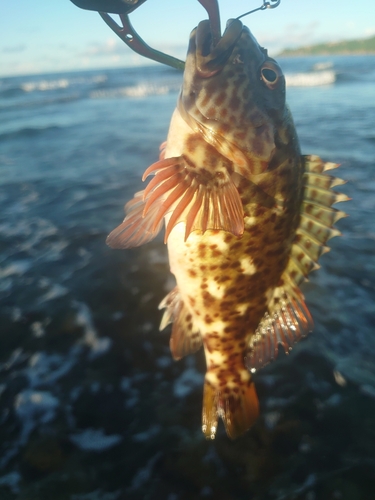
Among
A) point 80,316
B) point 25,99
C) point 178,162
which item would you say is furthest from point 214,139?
point 25,99

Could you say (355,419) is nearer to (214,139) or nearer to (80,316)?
(214,139)

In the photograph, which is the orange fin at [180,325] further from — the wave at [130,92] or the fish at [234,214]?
the wave at [130,92]

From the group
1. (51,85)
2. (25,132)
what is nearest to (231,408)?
(25,132)

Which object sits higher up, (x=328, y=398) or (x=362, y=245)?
(x=362, y=245)

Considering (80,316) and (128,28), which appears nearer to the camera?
(128,28)

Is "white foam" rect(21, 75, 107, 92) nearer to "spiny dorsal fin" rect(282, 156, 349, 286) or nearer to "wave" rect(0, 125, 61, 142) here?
"wave" rect(0, 125, 61, 142)

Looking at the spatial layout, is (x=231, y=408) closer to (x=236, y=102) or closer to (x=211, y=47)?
(x=236, y=102)

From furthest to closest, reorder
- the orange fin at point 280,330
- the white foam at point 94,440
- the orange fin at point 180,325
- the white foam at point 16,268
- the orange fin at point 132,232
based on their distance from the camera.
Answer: the white foam at point 16,268 → the white foam at point 94,440 → the orange fin at point 180,325 → the orange fin at point 280,330 → the orange fin at point 132,232

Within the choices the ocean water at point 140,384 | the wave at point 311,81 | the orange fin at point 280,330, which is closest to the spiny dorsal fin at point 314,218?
the orange fin at point 280,330
